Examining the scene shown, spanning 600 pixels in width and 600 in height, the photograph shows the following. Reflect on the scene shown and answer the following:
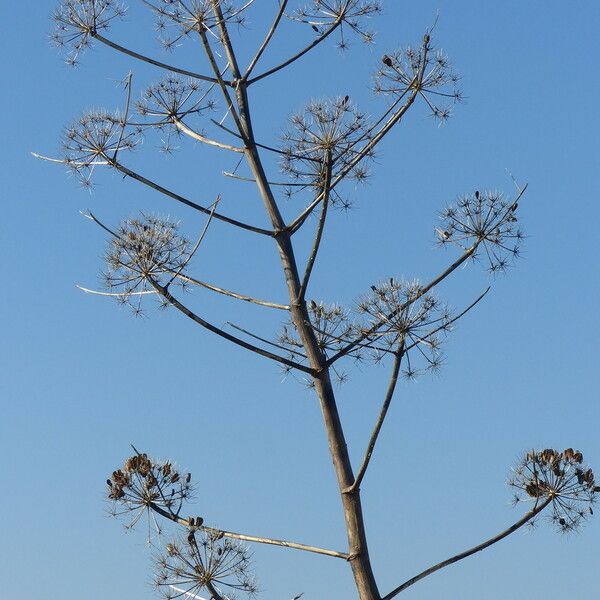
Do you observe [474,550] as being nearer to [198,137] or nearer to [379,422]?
[379,422]

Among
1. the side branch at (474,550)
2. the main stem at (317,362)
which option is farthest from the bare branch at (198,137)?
the side branch at (474,550)

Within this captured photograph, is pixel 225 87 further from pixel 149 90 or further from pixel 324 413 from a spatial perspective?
pixel 324 413

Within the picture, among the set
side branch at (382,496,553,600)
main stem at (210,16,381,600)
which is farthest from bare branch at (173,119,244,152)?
side branch at (382,496,553,600)

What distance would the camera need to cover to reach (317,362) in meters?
6.89

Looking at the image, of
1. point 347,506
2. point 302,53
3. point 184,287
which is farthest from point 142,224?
point 347,506

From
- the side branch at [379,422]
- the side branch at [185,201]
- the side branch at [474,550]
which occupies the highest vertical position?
the side branch at [185,201]

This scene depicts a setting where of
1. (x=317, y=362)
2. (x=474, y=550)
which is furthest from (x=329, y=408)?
(x=474, y=550)

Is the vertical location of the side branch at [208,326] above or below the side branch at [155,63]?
below

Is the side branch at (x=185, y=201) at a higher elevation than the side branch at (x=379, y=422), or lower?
higher

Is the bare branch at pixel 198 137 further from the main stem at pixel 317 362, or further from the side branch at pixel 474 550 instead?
the side branch at pixel 474 550

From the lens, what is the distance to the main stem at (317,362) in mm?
6512

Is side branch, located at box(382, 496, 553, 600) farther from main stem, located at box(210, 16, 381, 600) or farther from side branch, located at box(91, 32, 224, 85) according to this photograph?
side branch, located at box(91, 32, 224, 85)

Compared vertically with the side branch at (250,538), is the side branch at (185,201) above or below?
above

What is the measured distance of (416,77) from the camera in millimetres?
7383
